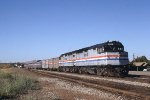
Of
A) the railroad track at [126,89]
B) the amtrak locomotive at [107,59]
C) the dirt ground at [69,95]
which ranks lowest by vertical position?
the dirt ground at [69,95]

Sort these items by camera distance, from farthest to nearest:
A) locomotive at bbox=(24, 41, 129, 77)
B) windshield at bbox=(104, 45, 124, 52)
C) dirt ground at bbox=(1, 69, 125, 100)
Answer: windshield at bbox=(104, 45, 124, 52) → locomotive at bbox=(24, 41, 129, 77) → dirt ground at bbox=(1, 69, 125, 100)

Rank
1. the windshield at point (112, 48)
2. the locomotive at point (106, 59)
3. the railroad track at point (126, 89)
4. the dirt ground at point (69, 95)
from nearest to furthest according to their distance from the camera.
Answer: the dirt ground at point (69, 95)
the railroad track at point (126, 89)
the locomotive at point (106, 59)
the windshield at point (112, 48)

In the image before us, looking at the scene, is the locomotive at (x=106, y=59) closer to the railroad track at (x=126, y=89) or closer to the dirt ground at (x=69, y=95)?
the railroad track at (x=126, y=89)

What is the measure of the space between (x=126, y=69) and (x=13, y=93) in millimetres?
17671

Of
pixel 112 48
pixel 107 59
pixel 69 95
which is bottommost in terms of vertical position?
pixel 69 95

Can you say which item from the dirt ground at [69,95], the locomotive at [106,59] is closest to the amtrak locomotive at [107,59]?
the locomotive at [106,59]

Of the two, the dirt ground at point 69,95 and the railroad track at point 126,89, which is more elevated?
the railroad track at point 126,89

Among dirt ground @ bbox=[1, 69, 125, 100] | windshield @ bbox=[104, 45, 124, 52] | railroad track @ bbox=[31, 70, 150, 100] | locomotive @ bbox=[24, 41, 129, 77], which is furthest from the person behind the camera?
windshield @ bbox=[104, 45, 124, 52]

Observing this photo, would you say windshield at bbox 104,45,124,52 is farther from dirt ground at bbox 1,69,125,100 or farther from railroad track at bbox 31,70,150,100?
dirt ground at bbox 1,69,125,100

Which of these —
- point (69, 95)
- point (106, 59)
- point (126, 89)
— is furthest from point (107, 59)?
point (69, 95)

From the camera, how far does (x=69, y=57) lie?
5253 cm

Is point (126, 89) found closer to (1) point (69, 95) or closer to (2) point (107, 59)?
(1) point (69, 95)

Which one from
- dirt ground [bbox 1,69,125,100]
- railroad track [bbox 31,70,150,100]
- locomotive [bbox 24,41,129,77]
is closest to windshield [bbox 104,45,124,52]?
locomotive [bbox 24,41,129,77]

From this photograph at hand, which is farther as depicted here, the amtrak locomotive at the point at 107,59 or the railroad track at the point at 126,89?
the amtrak locomotive at the point at 107,59
